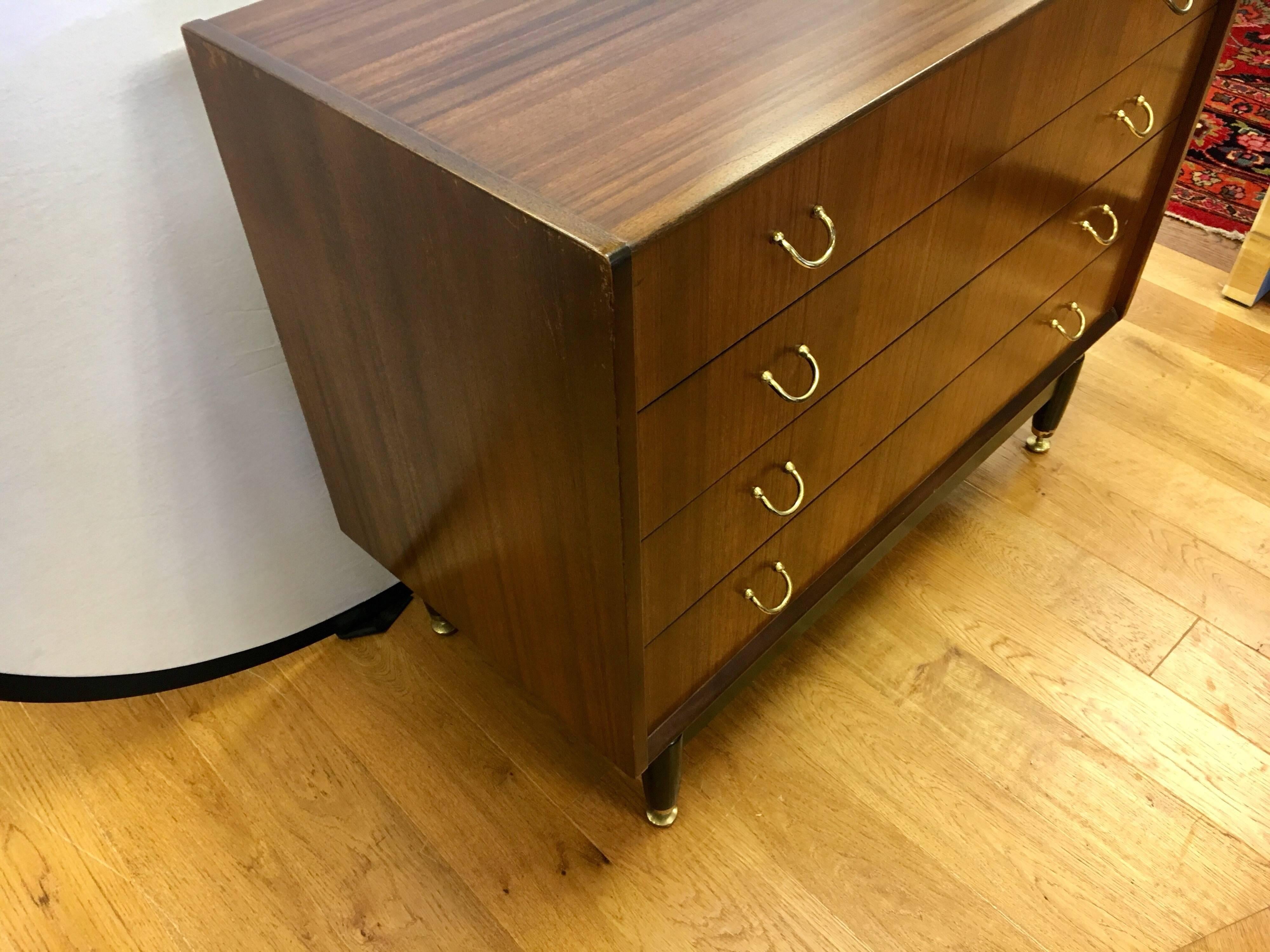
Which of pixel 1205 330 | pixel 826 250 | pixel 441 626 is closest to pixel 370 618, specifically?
pixel 441 626

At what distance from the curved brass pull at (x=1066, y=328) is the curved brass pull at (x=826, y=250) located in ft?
1.90

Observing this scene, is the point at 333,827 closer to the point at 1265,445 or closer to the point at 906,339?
Answer: the point at 906,339

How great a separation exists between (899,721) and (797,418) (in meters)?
0.51

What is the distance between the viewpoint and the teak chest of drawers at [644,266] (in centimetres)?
65

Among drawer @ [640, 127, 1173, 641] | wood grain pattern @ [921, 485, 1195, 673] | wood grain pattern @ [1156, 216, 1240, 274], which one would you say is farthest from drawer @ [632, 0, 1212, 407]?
wood grain pattern @ [1156, 216, 1240, 274]

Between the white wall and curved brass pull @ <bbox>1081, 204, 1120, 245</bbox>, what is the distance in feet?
2.87

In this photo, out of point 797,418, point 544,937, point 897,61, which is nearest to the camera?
point 897,61

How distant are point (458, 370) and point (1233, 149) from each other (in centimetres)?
192

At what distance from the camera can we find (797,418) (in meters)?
0.86

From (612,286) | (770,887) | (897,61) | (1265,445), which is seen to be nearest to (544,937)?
(770,887)

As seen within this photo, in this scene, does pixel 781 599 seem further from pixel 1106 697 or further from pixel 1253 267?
pixel 1253 267

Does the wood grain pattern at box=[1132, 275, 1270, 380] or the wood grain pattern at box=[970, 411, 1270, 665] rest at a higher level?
the wood grain pattern at box=[1132, 275, 1270, 380]

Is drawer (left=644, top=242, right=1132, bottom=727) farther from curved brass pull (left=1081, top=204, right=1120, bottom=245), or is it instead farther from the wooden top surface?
the wooden top surface

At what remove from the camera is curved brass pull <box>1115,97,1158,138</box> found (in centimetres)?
106
